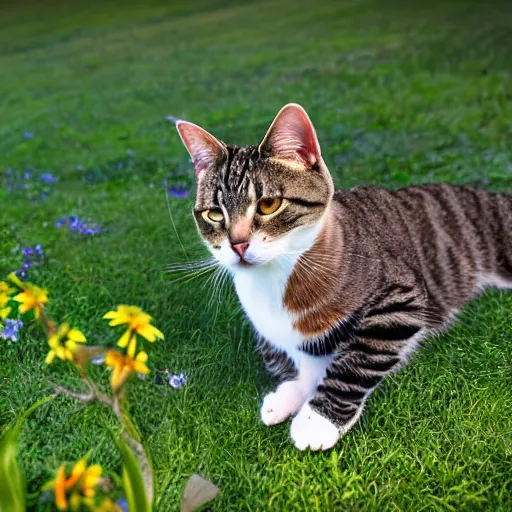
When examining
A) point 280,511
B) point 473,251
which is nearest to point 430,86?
point 473,251

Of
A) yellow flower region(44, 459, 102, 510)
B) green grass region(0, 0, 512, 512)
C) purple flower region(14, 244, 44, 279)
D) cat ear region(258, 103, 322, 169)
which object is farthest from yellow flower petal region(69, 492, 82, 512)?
purple flower region(14, 244, 44, 279)

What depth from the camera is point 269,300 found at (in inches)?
81.8

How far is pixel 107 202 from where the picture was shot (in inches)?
148

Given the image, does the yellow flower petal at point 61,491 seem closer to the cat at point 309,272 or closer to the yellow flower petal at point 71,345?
the yellow flower petal at point 71,345

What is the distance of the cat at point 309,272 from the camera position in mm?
1931

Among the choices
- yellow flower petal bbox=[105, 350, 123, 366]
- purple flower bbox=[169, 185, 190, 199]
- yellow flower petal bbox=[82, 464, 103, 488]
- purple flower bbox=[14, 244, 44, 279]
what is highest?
yellow flower petal bbox=[105, 350, 123, 366]

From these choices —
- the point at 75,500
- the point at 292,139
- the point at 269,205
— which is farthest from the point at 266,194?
the point at 75,500

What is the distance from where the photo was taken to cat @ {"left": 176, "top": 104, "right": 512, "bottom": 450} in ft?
6.33

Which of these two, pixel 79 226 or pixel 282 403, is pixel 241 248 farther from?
pixel 79 226

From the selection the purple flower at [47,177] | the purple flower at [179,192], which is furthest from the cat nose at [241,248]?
the purple flower at [47,177]

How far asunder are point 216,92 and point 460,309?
3.52 metres

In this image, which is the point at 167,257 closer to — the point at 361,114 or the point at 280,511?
the point at 280,511

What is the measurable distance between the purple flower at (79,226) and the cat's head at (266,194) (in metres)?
1.39

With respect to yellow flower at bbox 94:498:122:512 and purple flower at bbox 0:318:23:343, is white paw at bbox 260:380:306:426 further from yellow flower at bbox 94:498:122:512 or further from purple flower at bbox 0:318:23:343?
purple flower at bbox 0:318:23:343
